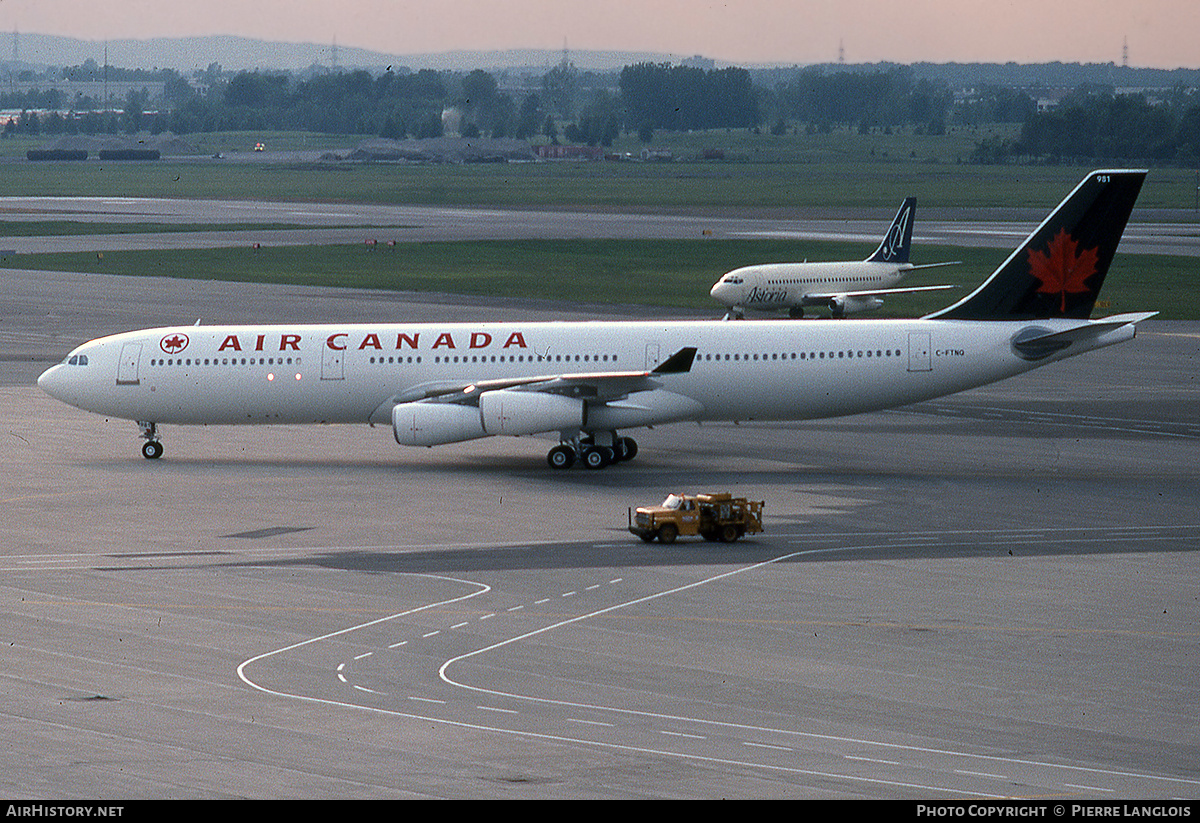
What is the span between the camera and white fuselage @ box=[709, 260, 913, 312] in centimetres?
9769

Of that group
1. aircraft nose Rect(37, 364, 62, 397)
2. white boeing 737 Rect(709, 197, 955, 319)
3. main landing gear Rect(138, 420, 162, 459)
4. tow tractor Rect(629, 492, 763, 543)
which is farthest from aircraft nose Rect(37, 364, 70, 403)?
white boeing 737 Rect(709, 197, 955, 319)

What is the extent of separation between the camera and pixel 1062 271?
55031 mm

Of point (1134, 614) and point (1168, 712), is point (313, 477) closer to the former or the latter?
point (1134, 614)

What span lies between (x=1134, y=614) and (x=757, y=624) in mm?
7894

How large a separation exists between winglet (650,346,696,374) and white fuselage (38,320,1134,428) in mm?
782

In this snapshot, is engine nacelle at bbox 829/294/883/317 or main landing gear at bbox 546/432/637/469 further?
engine nacelle at bbox 829/294/883/317

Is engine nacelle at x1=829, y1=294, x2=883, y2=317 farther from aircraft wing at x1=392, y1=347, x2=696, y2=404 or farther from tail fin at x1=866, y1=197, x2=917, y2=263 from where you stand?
aircraft wing at x1=392, y1=347, x2=696, y2=404

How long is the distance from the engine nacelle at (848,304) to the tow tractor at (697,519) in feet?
179

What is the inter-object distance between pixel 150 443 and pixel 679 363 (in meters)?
18.2

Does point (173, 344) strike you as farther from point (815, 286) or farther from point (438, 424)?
point (815, 286)

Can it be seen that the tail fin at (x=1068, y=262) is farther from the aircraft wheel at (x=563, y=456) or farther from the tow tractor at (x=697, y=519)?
the tow tractor at (x=697, y=519)

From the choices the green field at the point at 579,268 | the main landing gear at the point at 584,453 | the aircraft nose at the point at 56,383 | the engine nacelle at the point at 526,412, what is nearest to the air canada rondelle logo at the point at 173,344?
the aircraft nose at the point at 56,383
